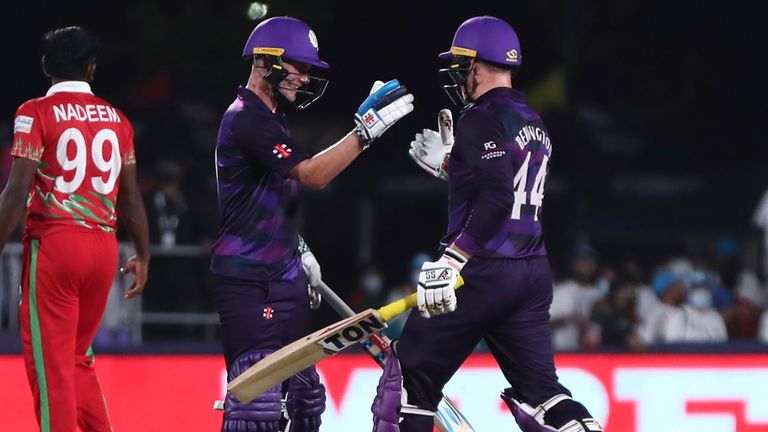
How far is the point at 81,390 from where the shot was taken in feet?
22.3

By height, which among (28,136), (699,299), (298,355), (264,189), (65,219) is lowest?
(699,299)

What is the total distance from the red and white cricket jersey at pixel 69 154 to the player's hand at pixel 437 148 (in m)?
1.48

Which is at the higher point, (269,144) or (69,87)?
(69,87)

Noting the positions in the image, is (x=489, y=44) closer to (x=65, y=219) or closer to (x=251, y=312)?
(x=251, y=312)

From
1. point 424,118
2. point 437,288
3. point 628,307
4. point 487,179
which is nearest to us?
point 437,288

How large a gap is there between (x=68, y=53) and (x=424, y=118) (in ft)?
37.7

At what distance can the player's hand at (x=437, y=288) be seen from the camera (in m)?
6.39

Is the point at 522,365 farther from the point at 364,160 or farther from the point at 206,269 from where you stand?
the point at 364,160

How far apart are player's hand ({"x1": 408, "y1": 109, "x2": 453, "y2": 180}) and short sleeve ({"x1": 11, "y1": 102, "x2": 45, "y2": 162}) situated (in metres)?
1.81

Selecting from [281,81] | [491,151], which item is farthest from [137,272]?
[491,151]

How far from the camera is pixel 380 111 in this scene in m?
6.78

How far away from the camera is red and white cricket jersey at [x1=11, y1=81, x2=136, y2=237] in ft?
21.5

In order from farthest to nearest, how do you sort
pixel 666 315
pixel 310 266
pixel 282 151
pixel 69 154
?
pixel 666 315, pixel 310 266, pixel 282 151, pixel 69 154

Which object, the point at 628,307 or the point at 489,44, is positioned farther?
the point at 628,307
